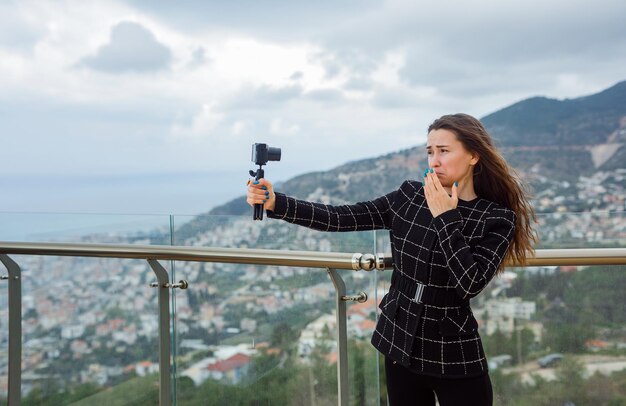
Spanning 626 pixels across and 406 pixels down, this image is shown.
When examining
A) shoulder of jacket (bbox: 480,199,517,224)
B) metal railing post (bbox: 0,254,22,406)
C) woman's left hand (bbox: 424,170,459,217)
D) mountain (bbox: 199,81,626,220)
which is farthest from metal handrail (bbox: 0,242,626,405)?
mountain (bbox: 199,81,626,220)

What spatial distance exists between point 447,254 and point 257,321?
1.08 m

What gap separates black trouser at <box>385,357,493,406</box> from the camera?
158cm

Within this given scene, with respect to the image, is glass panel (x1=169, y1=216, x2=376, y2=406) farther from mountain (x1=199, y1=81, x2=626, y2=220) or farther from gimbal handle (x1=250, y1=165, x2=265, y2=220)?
mountain (x1=199, y1=81, x2=626, y2=220)

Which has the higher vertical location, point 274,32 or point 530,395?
point 274,32

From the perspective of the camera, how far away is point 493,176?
166 centimetres

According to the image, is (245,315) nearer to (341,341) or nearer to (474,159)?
(341,341)

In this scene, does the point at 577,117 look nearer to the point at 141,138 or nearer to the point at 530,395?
the point at 530,395

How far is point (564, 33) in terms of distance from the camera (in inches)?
1532

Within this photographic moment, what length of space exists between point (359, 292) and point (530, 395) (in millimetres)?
670

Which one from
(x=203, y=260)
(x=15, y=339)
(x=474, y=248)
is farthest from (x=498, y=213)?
(x=15, y=339)

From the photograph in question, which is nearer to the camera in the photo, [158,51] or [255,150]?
[255,150]

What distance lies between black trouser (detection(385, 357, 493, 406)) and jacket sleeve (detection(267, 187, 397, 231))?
15.2 inches

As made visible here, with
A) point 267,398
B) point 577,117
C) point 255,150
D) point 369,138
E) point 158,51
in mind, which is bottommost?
point 267,398

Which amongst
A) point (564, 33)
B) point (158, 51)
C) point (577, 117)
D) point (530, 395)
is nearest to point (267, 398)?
point (530, 395)
